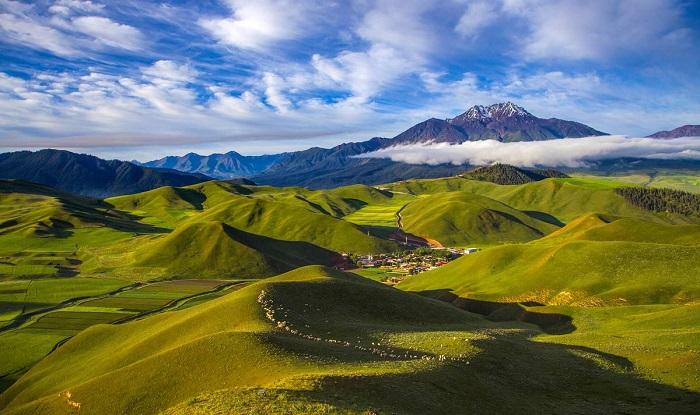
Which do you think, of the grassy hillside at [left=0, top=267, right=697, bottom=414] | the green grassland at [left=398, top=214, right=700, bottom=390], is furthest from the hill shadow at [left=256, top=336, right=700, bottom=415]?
the green grassland at [left=398, top=214, right=700, bottom=390]

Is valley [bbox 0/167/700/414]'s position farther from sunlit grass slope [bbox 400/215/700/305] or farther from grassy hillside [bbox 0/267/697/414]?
sunlit grass slope [bbox 400/215/700/305]

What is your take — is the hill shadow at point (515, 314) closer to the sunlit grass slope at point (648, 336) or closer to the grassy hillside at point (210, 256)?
the sunlit grass slope at point (648, 336)

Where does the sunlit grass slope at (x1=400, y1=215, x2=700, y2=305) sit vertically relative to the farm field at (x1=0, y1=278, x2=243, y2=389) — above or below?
above

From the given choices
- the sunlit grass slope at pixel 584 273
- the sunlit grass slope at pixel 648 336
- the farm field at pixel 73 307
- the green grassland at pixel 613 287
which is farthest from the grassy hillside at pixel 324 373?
the sunlit grass slope at pixel 584 273

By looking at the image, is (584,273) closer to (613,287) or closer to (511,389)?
(613,287)

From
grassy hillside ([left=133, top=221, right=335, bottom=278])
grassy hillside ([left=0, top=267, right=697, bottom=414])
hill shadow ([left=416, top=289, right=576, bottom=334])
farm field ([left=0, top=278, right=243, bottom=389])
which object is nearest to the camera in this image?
grassy hillside ([left=0, top=267, right=697, bottom=414])

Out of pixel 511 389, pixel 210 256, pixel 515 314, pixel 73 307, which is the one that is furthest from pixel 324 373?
pixel 210 256

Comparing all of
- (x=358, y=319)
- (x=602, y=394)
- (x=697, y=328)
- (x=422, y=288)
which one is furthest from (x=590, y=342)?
(x=422, y=288)
